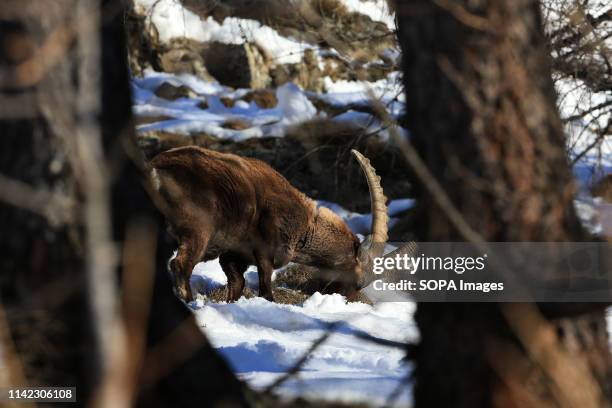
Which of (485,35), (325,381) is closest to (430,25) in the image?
(485,35)

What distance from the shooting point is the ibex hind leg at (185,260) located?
8805mm

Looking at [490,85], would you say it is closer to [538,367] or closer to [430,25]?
[430,25]

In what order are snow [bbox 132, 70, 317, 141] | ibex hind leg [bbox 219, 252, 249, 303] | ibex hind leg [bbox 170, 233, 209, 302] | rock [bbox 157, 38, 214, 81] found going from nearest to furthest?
ibex hind leg [bbox 170, 233, 209, 302]
ibex hind leg [bbox 219, 252, 249, 303]
snow [bbox 132, 70, 317, 141]
rock [bbox 157, 38, 214, 81]

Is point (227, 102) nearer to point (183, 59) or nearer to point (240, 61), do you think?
point (240, 61)

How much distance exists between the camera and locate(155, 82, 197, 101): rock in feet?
57.0

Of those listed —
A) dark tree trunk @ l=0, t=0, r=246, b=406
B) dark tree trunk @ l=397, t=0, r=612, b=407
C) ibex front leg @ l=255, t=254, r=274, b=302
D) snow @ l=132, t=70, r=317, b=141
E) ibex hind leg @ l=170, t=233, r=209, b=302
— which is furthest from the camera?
snow @ l=132, t=70, r=317, b=141

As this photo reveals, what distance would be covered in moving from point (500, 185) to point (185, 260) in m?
6.31

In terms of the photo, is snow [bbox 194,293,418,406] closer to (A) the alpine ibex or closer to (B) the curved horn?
(A) the alpine ibex

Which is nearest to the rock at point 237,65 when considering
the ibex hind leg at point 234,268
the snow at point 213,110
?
the snow at point 213,110

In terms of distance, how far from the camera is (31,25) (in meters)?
2.74
